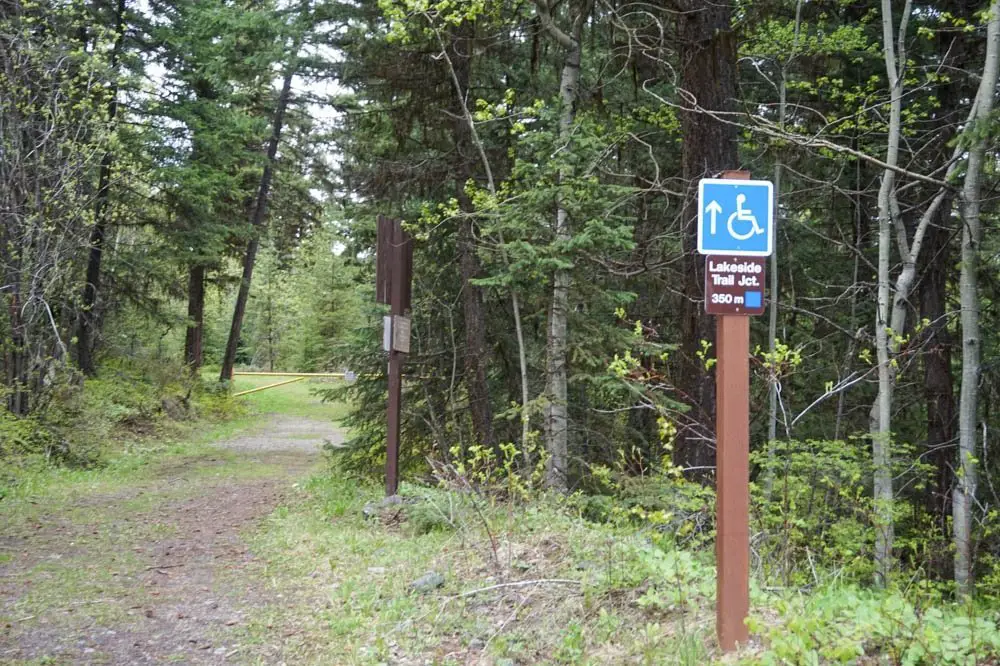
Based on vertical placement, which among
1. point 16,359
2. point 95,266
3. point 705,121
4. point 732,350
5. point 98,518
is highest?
point 705,121

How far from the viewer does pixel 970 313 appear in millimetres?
7805

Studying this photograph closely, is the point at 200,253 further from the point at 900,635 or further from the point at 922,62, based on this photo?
the point at 900,635

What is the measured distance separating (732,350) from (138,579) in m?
5.61

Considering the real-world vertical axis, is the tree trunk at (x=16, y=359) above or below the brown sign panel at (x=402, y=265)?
below

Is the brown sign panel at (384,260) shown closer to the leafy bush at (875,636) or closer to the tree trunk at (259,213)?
the leafy bush at (875,636)

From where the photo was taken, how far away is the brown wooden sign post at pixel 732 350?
3975 mm

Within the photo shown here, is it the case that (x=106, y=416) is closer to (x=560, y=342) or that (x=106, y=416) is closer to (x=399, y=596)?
(x=560, y=342)

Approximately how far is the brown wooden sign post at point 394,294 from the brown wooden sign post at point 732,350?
6420mm

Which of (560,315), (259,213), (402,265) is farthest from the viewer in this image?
(259,213)

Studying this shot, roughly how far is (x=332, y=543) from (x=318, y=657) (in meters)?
3.16

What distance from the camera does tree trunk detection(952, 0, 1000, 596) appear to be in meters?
7.25

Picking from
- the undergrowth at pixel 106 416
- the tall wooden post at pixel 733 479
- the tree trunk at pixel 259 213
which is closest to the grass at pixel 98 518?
the undergrowth at pixel 106 416

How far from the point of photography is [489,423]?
493 inches

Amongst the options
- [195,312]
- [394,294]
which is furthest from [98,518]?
[195,312]
